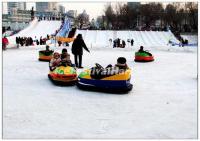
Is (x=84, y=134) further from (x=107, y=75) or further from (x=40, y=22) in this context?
(x=40, y=22)

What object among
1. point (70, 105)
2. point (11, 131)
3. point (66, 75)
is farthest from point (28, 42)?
point (11, 131)

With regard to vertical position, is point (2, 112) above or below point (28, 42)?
below

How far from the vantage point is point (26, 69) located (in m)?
10.5

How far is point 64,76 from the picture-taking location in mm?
7527

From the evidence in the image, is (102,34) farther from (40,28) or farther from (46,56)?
(46,56)

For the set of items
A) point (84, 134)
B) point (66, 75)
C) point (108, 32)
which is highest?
point (108, 32)

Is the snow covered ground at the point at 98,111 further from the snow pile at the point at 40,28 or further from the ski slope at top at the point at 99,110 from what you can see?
the snow pile at the point at 40,28

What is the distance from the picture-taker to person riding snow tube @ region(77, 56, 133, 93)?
22.5 ft

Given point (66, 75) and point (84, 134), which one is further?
point (66, 75)

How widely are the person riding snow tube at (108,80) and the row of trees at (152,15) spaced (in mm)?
44835

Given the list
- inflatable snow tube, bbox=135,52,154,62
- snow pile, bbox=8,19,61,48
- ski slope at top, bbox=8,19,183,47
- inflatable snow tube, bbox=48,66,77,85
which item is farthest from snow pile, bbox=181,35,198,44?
inflatable snow tube, bbox=48,66,77,85

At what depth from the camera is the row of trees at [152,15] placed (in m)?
52.9

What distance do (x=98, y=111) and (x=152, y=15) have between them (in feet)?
175

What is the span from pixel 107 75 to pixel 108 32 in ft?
110
